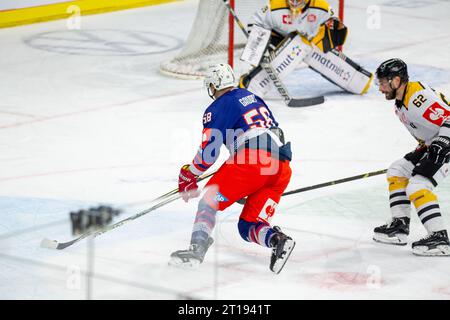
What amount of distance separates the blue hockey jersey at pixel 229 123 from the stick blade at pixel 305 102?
123 inches

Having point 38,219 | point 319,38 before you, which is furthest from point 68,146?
point 319,38

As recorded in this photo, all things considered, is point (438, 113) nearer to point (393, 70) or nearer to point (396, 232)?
point (393, 70)

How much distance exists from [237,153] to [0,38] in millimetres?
5650

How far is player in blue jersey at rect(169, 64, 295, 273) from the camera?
495 cm

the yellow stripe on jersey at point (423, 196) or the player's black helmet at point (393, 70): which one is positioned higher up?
the player's black helmet at point (393, 70)

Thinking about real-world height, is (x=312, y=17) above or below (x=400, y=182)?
above

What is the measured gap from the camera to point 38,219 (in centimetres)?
567

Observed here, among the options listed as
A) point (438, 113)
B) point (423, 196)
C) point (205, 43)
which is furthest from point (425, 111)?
point (205, 43)

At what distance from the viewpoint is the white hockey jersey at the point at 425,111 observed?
16.8 ft

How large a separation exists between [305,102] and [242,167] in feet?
11.0

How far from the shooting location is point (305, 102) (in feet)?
27.0

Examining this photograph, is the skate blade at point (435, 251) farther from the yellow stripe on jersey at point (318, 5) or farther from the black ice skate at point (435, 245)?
the yellow stripe on jersey at point (318, 5)

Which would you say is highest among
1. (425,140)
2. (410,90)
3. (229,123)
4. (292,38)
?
(410,90)

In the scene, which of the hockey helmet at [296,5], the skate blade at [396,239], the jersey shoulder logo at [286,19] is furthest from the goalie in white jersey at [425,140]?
the jersey shoulder logo at [286,19]
